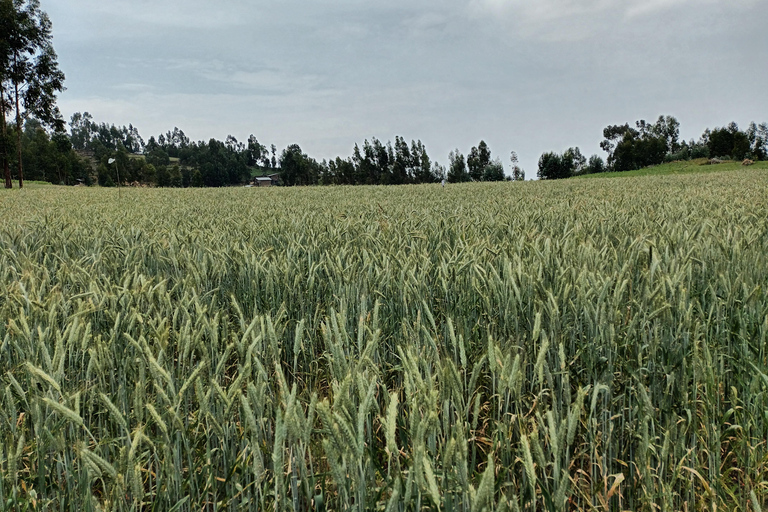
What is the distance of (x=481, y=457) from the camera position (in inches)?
A: 77.7

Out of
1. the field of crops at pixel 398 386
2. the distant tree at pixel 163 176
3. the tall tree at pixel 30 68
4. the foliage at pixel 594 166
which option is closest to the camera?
the field of crops at pixel 398 386

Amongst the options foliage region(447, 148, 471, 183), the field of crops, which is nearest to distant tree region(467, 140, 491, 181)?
foliage region(447, 148, 471, 183)

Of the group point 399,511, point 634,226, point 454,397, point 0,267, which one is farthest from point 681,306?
point 0,267

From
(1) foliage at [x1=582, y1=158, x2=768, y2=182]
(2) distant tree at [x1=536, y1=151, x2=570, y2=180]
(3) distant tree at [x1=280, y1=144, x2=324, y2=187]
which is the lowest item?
(1) foliage at [x1=582, y1=158, x2=768, y2=182]

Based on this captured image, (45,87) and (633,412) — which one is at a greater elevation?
(45,87)

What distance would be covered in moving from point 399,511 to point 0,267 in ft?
11.3

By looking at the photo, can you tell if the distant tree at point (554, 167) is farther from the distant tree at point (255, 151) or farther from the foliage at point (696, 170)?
the distant tree at point (255, 151)

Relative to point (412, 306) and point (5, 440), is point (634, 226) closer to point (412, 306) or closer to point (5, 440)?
point (412, 306)

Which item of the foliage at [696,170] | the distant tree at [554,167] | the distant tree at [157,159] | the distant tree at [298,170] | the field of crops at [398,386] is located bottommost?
the field of crops at [398,386]

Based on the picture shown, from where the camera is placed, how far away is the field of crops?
1156 millimetres

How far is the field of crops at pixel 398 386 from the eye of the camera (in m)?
1.16

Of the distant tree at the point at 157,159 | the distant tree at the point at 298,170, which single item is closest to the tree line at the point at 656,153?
the distant tree at the point at 298,170

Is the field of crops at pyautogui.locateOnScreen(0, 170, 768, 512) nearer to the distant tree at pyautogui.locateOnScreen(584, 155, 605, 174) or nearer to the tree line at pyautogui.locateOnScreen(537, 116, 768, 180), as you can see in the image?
the tree line at pyautogui.locateOnScreen(537, 116, 768, 180)

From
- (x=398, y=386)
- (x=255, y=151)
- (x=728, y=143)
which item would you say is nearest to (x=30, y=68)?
(x=398, y=386)
